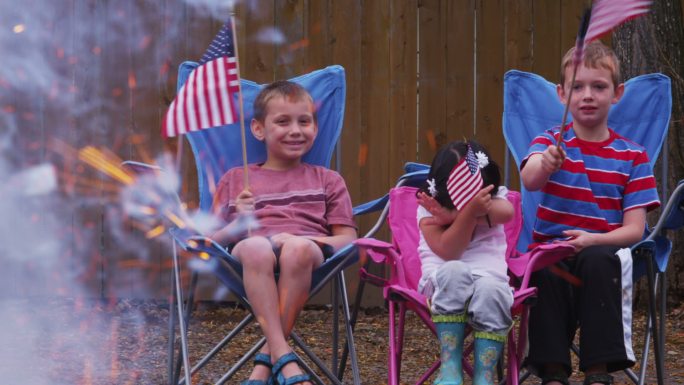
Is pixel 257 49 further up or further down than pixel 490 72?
further up

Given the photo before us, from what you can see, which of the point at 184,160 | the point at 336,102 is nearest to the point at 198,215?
the point at 336,102

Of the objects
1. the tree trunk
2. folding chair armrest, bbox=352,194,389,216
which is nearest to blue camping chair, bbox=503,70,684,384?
folding chair armrest, bbox=352,194,389,216

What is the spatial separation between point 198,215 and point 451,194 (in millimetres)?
996

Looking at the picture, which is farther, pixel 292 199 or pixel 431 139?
pixel 431 139

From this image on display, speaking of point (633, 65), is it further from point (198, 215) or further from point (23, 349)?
point (23, 349)

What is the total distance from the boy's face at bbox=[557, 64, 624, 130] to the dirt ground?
1.28 meters

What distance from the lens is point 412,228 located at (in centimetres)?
341

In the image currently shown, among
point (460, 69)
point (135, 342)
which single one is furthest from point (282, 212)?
point (460, 69)

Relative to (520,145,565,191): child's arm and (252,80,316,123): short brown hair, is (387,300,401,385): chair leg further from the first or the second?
(252,80,316,123): short brown hair

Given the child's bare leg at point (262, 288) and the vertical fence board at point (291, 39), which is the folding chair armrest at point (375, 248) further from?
the vertical fence board at point (291, 39)

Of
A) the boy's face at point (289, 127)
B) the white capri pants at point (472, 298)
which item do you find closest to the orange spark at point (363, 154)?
the boy's face at point (289, 127)

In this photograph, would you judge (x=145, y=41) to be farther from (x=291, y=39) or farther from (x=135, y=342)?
(x=135, y=342)

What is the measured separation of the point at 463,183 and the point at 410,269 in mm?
380

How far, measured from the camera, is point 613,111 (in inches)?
149
